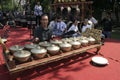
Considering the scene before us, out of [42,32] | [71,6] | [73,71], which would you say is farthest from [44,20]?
[71,6]

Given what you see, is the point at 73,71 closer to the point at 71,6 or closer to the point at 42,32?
the point at 42,32

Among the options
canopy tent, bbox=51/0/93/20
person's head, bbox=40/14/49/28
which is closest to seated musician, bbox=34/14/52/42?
person's head, bbox=40/14/49/28

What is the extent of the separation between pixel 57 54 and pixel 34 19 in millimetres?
6182

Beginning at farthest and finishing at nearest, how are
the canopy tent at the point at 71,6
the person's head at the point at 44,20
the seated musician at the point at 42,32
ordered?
the canopy tent at the point at 71,6 → the seated musician at the point at 42,32 → the person's head at the point at 44,20

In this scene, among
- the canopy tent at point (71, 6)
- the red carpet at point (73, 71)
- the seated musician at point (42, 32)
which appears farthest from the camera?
the canopy tent at point (71, 6)

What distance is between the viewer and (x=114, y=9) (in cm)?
1841

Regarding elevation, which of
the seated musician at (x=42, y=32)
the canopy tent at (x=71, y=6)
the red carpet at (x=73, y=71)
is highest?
the canopy tent at (x=71, y=6)

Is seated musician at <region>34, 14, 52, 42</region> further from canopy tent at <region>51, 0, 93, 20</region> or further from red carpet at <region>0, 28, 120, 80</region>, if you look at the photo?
canopy tent at <region>51, 0, 93, 20</region>

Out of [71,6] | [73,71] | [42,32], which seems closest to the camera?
[73,71]

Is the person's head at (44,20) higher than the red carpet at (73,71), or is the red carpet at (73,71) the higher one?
the person's head at (44,20)

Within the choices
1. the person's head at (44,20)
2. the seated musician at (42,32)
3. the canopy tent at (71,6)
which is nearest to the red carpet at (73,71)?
the seated musician at (42,32)

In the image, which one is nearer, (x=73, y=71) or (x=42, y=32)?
(x=73, y=71)

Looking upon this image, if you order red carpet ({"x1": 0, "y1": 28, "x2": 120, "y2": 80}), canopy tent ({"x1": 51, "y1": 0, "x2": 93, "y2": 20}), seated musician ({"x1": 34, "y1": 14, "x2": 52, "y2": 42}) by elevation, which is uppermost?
canopy tent ({"x1": 51, "y1": 0, "x2": 93, "y2": 20})

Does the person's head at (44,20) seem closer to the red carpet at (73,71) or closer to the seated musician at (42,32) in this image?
the seated musician at (42,32)
